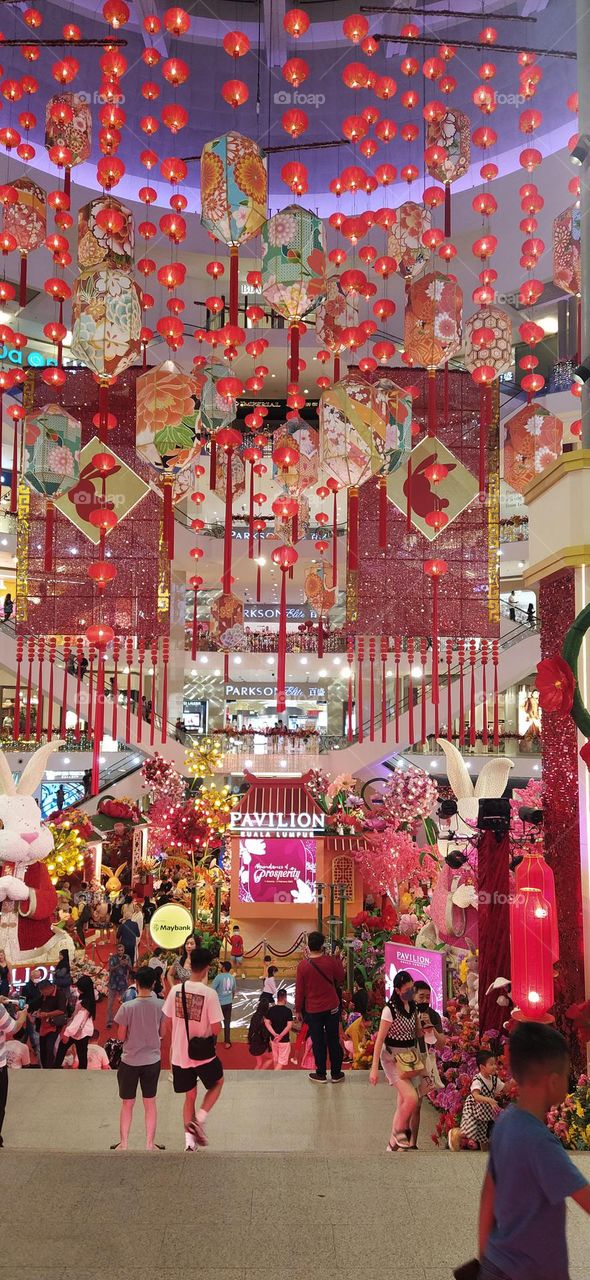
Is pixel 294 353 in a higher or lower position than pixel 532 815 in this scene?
higher

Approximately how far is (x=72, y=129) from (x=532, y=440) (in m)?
3.79

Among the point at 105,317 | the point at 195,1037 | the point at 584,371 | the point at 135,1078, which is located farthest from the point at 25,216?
the point at 135,1078

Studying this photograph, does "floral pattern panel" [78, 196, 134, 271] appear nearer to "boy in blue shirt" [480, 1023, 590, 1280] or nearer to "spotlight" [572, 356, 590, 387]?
"spotlight" [572, 356, 590, 387]

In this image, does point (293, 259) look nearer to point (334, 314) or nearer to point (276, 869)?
point (334, 314)

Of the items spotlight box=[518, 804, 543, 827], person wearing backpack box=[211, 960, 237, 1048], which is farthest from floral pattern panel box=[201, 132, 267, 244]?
person wearing backpack box=[211, 960, 237, 1048]

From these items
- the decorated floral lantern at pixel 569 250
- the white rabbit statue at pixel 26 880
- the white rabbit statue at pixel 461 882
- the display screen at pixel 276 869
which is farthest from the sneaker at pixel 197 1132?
the display screen at pixel 276 869

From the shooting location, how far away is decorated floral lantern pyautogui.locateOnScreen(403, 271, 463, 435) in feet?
18.4

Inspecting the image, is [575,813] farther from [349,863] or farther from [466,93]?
[466,93]

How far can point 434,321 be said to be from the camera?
221 inches

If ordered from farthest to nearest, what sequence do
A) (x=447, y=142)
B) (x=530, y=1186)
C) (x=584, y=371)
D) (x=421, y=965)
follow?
(x=421, y=965), (x=447, y=142), (x=584, y=371), (x=530, y=1186)

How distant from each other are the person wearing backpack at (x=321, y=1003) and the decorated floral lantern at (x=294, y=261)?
3.43 m

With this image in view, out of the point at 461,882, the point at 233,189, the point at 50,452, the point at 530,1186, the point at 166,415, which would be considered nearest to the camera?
the point at 530,1186

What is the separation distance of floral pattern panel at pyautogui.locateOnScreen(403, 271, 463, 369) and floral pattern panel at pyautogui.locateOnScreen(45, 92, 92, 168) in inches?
98.2

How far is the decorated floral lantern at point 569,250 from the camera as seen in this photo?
17.4 feet
